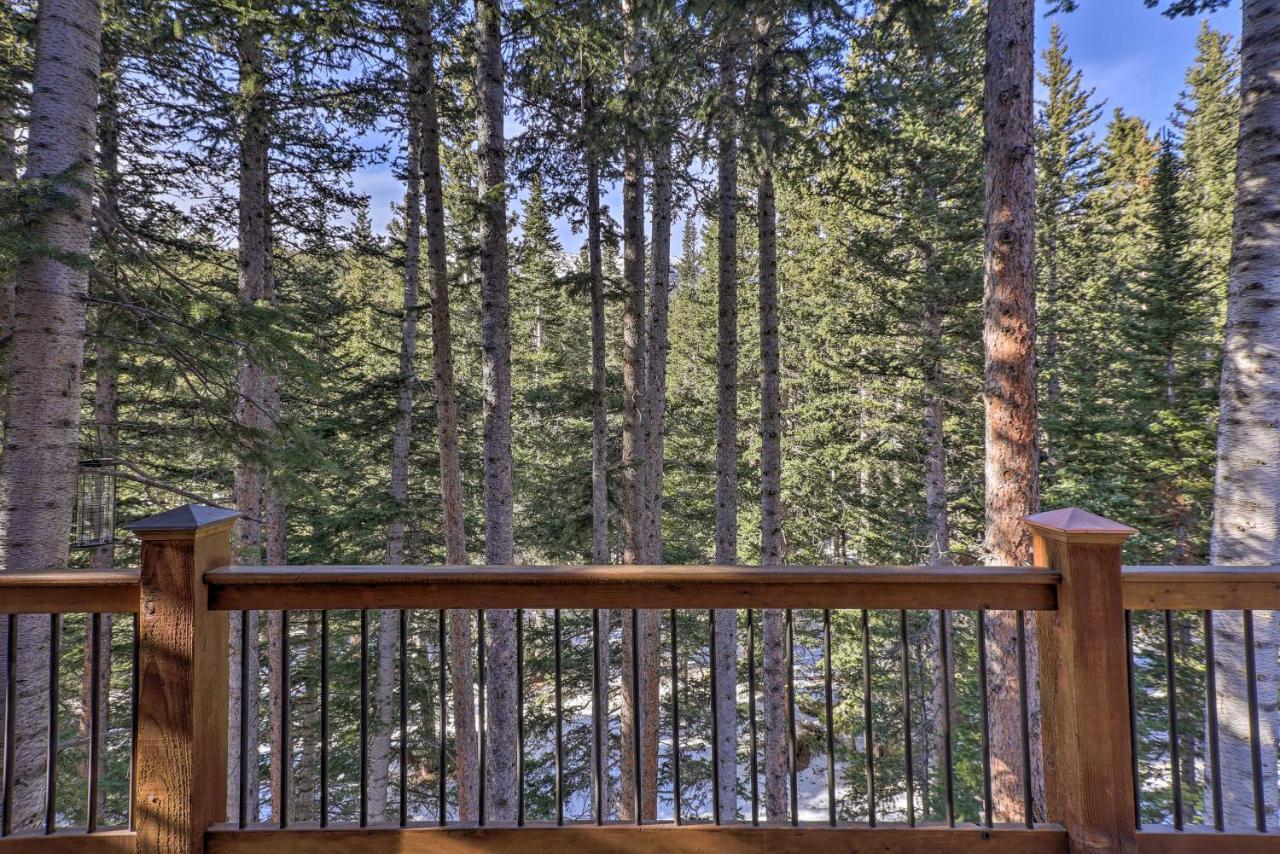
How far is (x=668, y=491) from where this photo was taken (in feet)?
53.9

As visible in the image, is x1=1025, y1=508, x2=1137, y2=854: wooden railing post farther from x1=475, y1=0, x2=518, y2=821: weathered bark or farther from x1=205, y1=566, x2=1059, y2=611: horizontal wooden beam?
x1=475, y1=0, x2=518, y2=821: weathered bark

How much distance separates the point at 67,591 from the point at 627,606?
2011mm

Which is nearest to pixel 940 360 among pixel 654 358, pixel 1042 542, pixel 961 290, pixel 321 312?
pixel 961 290

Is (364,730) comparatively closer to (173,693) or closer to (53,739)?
(173,693)

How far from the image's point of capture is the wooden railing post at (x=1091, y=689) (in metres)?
1.93

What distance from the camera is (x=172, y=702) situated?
Result: 6.38ft

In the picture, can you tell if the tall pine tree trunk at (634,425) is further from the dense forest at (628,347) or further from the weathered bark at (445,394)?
the weathered bark at (445,394)

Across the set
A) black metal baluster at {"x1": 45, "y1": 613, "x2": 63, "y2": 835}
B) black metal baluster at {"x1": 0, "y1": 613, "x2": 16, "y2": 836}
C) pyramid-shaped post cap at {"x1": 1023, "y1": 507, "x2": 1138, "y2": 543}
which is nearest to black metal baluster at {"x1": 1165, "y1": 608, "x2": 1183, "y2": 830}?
pyramid-shaped post cap at {"x1": 1023, "y1": 507, "x2": 1138, "y2": 543}

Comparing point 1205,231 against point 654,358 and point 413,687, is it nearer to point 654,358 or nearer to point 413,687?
point 654,358

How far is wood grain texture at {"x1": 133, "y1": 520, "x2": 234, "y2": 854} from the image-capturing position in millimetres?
1938

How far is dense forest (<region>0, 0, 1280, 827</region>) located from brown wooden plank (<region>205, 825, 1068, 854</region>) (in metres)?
0.19

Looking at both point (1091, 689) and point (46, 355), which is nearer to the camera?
point (1091, 689)

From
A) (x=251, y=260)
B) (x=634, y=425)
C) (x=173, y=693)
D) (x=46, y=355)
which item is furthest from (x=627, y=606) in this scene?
(x=634, y=425)

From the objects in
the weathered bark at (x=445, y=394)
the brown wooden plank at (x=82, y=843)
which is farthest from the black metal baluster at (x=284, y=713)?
the weathered bark at (x=445, y=394)
